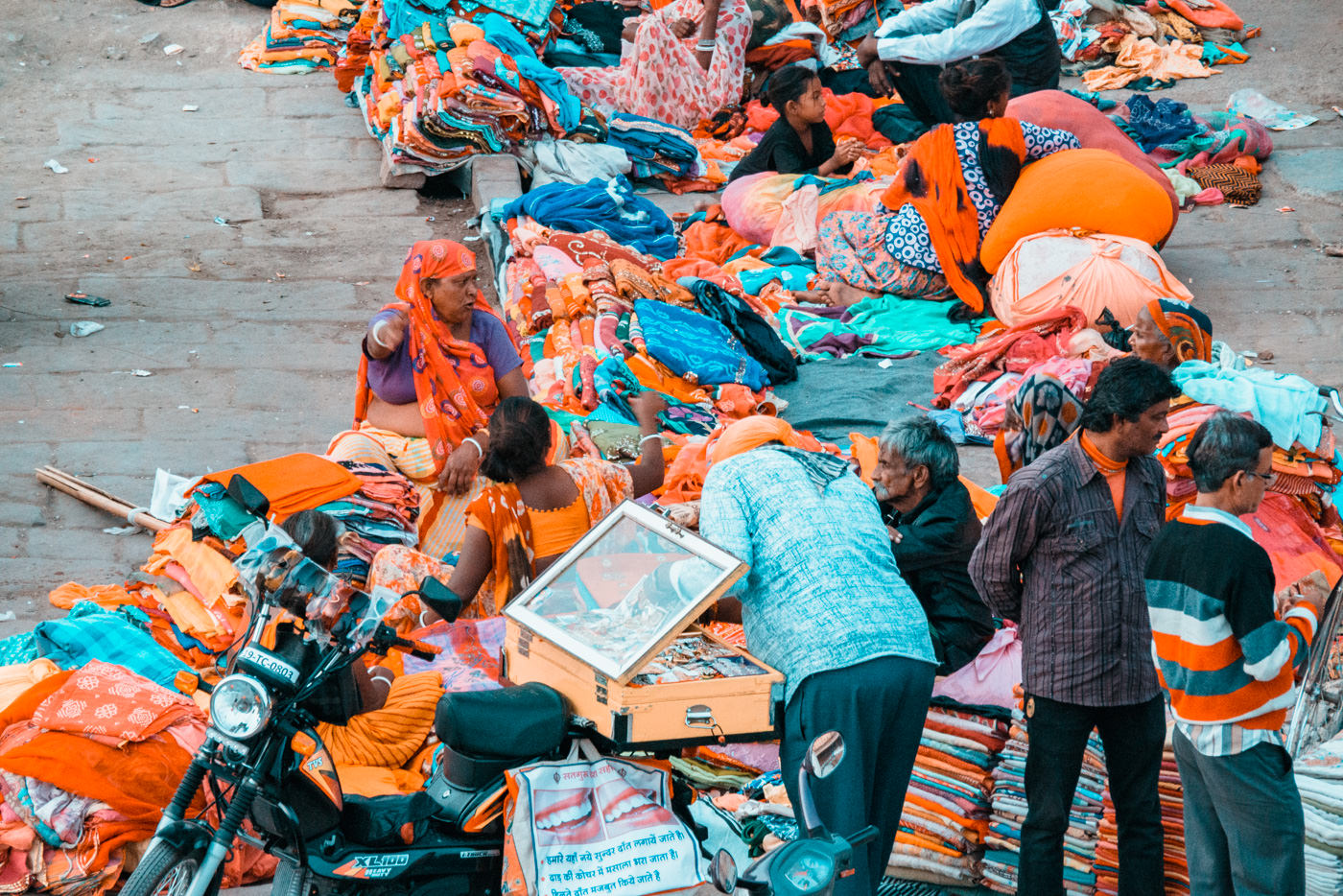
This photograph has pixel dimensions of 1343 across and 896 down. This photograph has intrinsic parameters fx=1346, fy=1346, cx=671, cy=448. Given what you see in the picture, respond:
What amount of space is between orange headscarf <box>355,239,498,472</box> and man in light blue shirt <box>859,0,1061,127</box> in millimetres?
4178

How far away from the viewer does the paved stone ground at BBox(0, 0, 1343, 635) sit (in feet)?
21.7

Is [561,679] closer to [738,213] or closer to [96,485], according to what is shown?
[96,485]

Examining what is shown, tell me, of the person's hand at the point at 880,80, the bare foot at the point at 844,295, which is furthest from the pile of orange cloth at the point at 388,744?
the person's hand at the point at 880,80

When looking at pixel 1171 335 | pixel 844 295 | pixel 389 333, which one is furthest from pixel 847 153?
pixel 389 333

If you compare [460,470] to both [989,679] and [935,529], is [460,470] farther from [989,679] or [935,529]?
[989,679]

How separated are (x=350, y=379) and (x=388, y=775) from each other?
4126mm

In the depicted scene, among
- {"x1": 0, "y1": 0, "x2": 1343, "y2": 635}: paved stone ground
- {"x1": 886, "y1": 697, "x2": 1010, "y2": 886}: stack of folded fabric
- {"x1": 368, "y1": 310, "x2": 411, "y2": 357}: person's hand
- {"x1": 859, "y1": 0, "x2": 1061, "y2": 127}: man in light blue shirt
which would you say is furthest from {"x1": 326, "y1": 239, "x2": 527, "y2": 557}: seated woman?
{"x1": 859, "y1": 0, "x2": 1061, "y2": 127}: man in light blue shirt

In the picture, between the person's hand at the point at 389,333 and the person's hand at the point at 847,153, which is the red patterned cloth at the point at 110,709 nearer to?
the person's hand at the point at 389,333

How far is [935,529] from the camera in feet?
13.0

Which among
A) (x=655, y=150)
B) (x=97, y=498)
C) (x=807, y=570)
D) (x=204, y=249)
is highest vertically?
(x=807, y=570)

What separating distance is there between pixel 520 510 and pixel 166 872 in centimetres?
161

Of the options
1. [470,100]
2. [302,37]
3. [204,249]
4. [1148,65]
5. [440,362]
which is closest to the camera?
[440,362]

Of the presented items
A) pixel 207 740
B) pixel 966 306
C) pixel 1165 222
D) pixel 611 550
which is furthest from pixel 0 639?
pixel 1165 222

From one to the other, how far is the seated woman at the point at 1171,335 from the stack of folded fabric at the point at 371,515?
119 inches
